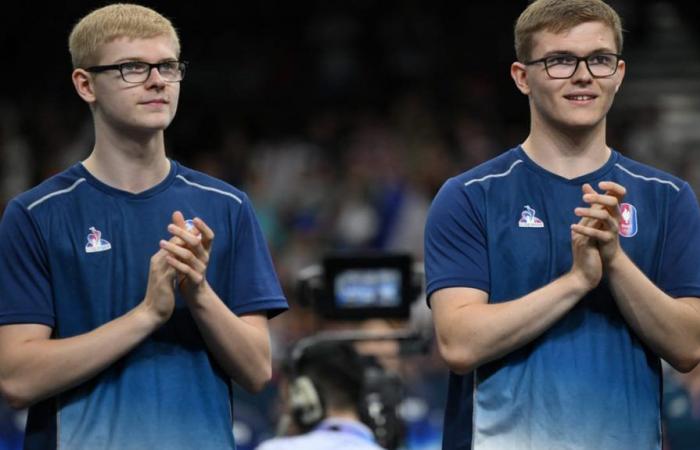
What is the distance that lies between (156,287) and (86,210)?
37 centimetres

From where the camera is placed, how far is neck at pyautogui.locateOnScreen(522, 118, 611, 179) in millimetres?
4395

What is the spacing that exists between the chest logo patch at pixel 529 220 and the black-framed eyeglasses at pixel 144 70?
1.01 m

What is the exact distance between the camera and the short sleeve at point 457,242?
14.2 ft

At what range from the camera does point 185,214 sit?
4375 millimetres

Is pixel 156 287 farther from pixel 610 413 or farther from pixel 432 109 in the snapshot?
pixel 432 109

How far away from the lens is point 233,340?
4.21 m

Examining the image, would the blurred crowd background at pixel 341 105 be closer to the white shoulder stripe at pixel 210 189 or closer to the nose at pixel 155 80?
the white shoulder stripe at pixel 210 189

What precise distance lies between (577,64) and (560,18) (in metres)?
0.15

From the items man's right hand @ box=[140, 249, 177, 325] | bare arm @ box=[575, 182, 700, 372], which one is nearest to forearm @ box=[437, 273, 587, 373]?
bare arm @ box=[575, 182, 700, 372]

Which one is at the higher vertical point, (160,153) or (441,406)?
(160,153)

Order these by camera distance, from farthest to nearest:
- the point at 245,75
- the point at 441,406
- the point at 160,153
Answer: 1. the point at 245,75
2. the point at 441,406
3. the point at 160,153

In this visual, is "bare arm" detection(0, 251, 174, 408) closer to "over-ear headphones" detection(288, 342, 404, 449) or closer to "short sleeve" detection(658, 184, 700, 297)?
"short sleeve" detection(658, 184, 700, 297)

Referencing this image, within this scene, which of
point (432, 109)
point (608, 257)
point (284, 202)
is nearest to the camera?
point (608, 257)

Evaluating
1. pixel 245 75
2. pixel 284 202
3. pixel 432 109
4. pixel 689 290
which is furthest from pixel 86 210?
pixel 245 75
